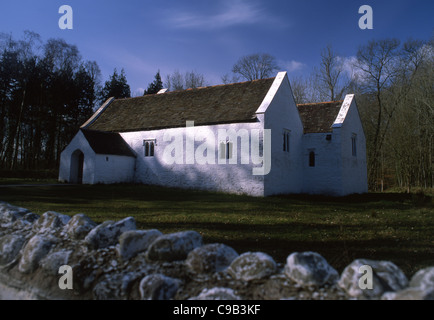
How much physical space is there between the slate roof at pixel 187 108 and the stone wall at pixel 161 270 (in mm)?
15974

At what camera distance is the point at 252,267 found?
Answer: 281cm

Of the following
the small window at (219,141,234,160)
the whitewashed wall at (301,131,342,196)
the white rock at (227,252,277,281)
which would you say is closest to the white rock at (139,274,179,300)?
the white rock at (227,252,277,281)

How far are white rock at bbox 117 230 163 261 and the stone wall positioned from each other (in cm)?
1

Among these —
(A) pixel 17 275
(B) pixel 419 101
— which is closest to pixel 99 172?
(A) pixel 17 275

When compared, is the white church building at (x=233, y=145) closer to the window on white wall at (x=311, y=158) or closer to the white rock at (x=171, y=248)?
the window on white wall at (x=311, y=158)

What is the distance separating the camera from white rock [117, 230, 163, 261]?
3389 millimetres

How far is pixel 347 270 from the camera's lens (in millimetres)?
2553

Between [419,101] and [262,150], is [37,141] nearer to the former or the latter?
[262,150]

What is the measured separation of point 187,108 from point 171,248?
2054 cm

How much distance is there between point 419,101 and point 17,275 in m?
29.8

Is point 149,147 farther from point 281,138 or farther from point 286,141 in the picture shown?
point 286,141
